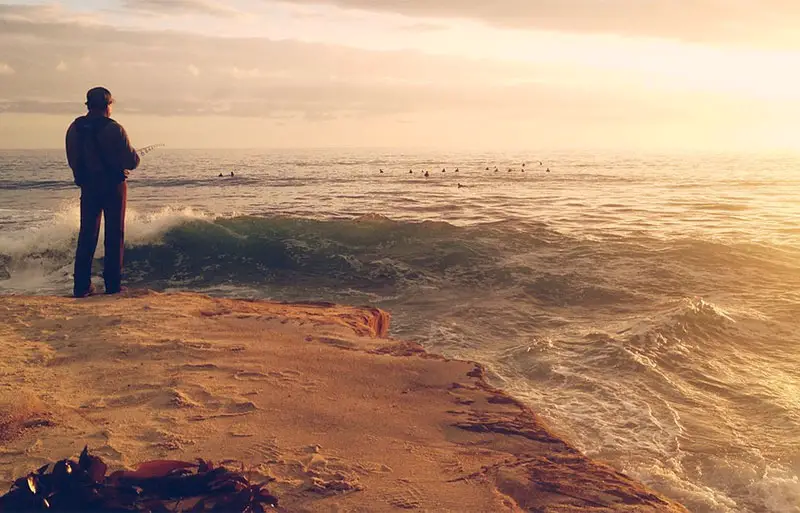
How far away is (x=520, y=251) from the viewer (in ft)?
42.6

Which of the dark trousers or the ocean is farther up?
the dark trousers

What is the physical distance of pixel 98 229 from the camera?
7.46 m

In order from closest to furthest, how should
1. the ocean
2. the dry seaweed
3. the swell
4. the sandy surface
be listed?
the dry seaweed
the sandy surface
the ocean
the swell

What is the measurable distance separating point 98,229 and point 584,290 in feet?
23.7

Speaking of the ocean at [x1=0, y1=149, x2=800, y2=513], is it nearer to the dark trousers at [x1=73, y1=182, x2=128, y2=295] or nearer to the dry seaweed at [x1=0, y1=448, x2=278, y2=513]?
the dry seaweed at [x1=0, y1=448, x2=278, y2=513]

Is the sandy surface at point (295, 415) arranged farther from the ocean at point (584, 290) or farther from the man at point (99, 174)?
the man at point (99, 174)

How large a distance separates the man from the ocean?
118 inches

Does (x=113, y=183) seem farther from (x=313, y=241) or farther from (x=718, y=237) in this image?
(x=718, y=237)

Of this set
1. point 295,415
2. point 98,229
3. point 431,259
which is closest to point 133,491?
point 295,415

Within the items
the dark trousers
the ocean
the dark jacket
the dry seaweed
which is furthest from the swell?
the dry seaweed

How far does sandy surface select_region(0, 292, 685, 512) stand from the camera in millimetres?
3256

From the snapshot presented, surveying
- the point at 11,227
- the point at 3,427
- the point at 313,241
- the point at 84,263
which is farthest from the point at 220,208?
the point at 3,427

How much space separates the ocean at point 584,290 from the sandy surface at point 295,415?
105cm

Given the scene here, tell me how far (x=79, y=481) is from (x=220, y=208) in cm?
1967
